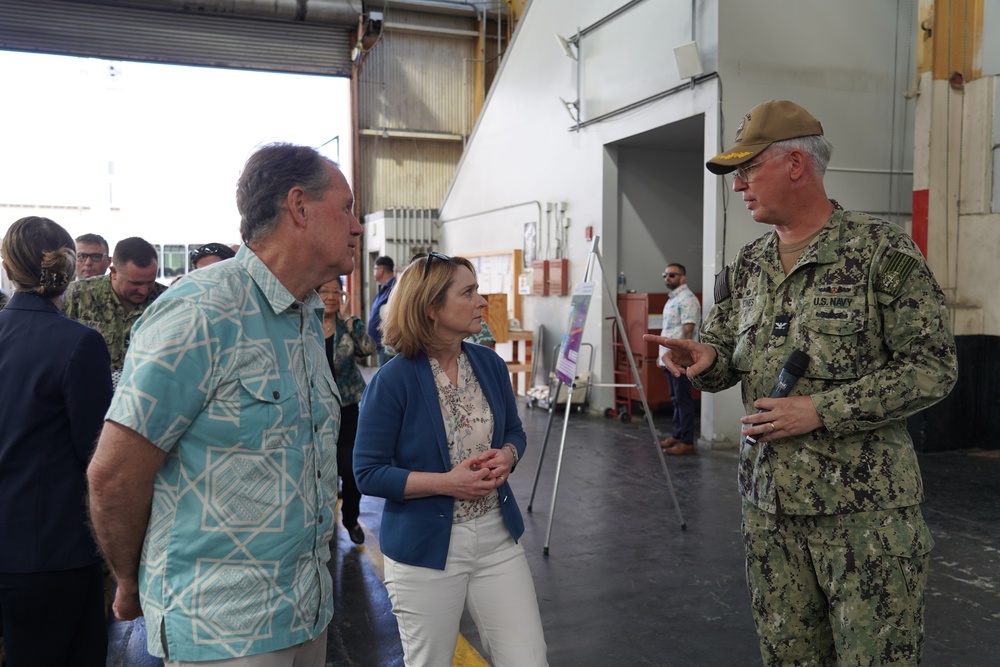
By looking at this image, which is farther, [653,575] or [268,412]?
[653,575]

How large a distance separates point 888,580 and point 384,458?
143 centimetres

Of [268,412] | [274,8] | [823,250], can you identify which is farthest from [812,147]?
[274,8]

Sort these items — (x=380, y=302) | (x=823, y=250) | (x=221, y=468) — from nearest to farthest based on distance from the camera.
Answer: (x=221, y=468)
(x=823, y=250)
(x=380, y=302)

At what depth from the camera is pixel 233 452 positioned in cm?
156

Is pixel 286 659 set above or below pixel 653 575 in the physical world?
above

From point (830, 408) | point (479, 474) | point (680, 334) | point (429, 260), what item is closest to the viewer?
point (830, 408)

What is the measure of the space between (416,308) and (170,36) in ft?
46.2

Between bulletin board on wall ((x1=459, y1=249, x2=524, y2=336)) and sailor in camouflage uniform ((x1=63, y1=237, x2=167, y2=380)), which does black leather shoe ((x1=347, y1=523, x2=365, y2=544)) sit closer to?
sailor in camouflage uniform ((x1=63, y1=237, x2=167, y2=380))

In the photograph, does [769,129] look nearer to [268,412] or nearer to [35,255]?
[268,412]

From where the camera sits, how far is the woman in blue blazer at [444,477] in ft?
7.61

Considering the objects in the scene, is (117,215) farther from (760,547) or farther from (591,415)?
(760,547)

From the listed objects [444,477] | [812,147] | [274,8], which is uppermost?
[274,8]

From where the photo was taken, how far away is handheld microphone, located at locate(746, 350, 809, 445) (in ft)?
6.91

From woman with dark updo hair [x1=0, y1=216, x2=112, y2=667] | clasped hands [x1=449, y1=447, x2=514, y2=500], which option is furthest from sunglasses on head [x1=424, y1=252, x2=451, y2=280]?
woman with dark updo hair [x1=0, y1=216, x2=112, y2=667]
